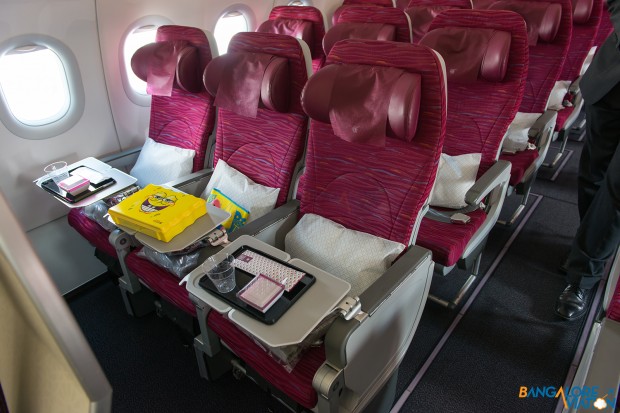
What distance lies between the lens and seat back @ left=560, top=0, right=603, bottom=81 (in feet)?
11.7

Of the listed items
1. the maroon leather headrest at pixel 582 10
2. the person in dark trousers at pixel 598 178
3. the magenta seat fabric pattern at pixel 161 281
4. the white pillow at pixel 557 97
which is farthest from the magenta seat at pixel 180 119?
the maroon leather headrest at pixel 582 10

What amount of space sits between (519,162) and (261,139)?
179cm

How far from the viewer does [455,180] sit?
2.41 meters

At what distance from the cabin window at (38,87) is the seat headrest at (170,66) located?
470 mm

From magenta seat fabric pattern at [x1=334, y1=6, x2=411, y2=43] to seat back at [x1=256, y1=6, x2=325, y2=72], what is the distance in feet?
0.67

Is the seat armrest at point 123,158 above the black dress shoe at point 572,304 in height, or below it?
above

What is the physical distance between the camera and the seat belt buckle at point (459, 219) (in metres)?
2.23

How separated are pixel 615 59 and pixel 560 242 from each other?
5.15 feet

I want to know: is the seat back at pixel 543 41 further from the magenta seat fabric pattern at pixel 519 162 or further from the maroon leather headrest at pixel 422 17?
the maroon leather headrest at pixel 422 17

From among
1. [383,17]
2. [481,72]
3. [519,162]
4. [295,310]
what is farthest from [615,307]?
[383,17]

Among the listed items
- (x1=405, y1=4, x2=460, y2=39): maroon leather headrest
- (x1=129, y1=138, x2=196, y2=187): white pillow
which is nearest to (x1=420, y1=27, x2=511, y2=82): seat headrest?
(x1=405, y1=4, x2=460, y2=39): maroon leather headrest

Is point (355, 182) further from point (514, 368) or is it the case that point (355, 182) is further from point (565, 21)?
point (565, 21)

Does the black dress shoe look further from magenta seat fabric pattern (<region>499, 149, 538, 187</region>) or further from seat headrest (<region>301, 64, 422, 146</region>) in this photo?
seat headrest (<region>301, 64, 422, 146</region>)

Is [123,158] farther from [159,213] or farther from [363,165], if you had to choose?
[363,165]
